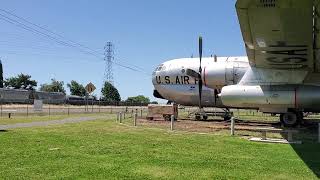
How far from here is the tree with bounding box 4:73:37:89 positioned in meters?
153

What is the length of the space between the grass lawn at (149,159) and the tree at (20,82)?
14399cm

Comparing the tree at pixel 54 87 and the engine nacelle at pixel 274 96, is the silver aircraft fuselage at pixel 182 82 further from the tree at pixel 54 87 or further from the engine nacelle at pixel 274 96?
the tree at pixel 54 87

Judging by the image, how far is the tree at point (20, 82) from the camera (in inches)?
6033

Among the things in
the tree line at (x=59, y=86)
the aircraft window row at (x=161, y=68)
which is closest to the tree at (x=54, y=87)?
the tree line at (x=59, y=86)

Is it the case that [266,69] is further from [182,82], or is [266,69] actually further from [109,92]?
[109,92]

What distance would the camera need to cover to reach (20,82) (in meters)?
155

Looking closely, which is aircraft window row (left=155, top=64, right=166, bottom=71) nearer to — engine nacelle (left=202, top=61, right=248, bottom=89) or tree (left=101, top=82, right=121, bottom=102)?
engine nacelle (left=202, top=61, right=248, bottom=89)

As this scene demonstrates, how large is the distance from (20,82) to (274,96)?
472ft

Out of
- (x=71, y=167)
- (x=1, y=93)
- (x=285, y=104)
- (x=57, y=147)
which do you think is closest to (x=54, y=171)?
(x=71, y=167)

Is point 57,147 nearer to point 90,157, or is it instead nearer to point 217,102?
point 90,157

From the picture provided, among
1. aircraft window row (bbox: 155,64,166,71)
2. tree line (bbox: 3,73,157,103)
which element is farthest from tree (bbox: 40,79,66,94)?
aircraft window row (bbox: 155,64,166,71)

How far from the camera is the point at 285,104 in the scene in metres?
22.8

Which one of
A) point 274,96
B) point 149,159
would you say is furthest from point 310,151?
point 274,96

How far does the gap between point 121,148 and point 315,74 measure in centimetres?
1355
